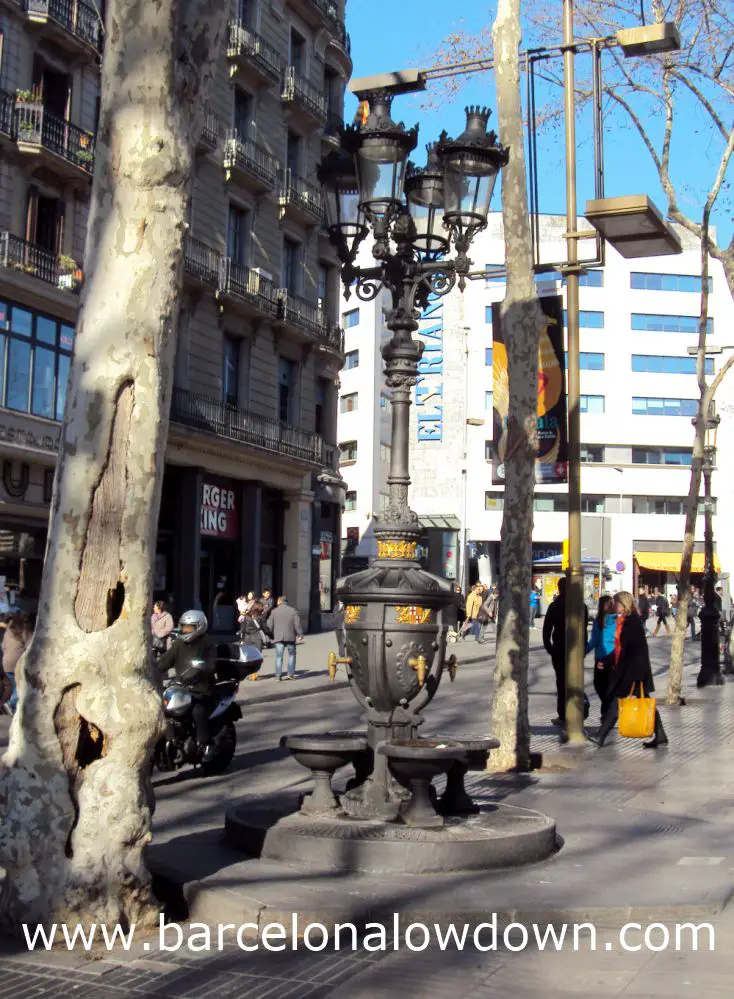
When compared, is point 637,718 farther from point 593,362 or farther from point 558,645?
point 593,362

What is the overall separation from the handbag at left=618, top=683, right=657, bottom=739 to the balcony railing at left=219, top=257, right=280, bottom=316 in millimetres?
21611

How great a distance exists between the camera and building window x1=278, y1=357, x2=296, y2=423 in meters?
35.9

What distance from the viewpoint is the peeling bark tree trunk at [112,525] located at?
17.9 feet

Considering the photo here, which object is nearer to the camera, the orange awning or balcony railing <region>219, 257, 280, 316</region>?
balcony railing <region>219, 257, 280, 316</region>

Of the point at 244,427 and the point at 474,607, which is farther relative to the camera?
the point at 474,607

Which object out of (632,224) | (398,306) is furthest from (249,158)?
(398,306)

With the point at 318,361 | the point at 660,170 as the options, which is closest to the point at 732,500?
the point at 318,361

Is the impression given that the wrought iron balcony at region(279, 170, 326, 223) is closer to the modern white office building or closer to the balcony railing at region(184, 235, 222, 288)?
the balcony railing at region(184, 235, 222, 288)

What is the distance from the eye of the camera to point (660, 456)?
66188 millimetres

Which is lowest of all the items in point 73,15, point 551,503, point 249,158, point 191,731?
point 191,731

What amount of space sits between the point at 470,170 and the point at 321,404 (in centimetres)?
2953

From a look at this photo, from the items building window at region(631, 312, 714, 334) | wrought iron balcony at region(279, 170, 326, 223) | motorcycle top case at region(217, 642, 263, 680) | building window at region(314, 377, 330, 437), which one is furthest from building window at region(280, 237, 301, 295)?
building window at region(631, 312, 714, 334)

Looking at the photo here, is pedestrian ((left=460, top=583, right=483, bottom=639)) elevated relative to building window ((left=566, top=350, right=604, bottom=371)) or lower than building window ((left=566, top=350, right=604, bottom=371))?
lower

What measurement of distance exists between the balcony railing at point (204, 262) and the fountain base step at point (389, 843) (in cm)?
2487
